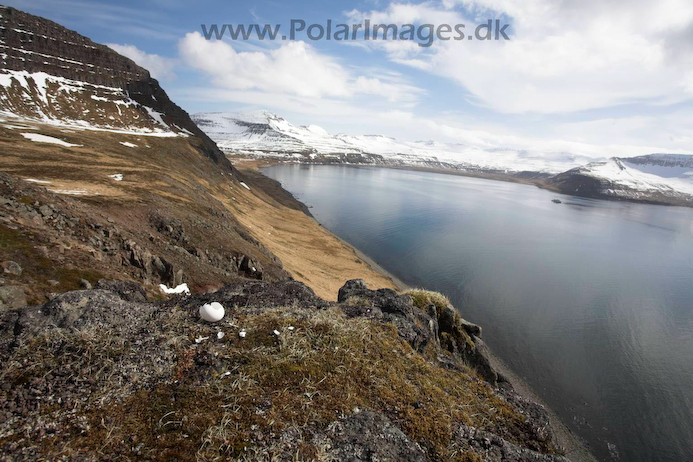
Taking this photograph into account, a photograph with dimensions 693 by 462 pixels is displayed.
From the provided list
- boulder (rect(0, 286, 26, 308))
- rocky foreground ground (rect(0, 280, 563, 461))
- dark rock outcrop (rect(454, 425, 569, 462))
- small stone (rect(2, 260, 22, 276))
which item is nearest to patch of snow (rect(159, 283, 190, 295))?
small stone (rect(2, 260, 22, 276))

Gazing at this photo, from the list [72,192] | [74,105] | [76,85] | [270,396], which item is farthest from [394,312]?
[76,85]

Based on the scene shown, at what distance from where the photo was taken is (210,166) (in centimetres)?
7750

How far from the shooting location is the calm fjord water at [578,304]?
90.3 feet

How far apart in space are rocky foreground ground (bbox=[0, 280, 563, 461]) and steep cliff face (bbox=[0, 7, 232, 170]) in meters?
88.5

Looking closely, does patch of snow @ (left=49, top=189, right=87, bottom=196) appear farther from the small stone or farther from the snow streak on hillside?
the snow streak on hillside

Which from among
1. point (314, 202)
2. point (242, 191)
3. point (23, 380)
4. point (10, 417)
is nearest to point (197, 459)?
point (10, 417)

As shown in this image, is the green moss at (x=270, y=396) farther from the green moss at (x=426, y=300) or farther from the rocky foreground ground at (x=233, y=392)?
the green moss at (x=426, y=300)

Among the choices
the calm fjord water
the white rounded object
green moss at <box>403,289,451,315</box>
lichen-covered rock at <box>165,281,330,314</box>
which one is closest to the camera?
the white rounded object

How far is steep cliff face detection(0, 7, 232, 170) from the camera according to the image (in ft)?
270

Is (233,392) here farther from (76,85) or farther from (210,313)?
(76,85)

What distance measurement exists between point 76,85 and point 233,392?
5312 inches

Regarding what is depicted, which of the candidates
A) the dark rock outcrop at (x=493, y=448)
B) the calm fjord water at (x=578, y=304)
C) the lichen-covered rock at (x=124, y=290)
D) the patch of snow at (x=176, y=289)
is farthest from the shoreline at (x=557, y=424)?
the patch of snow at (x=176, y=289)

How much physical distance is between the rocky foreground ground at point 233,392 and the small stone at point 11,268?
6.05 meters

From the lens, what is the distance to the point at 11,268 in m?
12.1
